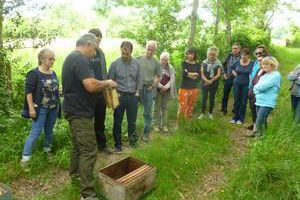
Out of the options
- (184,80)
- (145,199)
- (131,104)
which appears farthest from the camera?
(184,80)

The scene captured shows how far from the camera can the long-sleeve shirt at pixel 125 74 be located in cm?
557

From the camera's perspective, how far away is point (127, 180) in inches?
169

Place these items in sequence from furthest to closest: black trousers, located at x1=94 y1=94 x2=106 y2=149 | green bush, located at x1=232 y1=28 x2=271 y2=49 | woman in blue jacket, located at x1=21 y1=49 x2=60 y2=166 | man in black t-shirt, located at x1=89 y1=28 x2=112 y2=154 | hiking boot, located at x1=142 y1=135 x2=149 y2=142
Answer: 1. green bush, located at x1=232 y1=28 x2=271 y2=49
2. hiking boot, located at x1=142 y1=135 x2=149 y2=142
3. black trousers, located at x1=94 y1=94 x2=106 y2=149
4. man in black t-shirt, located at x1=89 y1=28 x2=112 y2=154
5. woman in blue jacket, located at x1=21 y1=49 x2=60 y2=166

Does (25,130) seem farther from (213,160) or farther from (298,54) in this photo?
(298,54)

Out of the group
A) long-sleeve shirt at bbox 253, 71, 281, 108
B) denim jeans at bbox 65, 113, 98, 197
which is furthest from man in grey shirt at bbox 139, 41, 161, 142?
denim jeans at bbox 65, 113, 98, 197

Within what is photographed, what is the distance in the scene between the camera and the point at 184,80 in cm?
734

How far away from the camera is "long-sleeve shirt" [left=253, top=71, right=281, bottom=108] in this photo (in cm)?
633

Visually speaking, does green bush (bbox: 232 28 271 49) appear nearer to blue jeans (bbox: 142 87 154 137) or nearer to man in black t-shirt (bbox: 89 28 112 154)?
blue jeans (bbox: 142 87 154 137)

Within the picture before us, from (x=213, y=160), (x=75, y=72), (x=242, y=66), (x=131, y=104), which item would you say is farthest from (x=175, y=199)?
(x=242, y=66)

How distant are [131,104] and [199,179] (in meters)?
1.67

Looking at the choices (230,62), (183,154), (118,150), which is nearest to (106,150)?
(118,150)

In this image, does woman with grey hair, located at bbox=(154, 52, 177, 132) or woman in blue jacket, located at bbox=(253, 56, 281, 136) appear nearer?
woman in blue jacket, located at bbox=(253, 56, 281, 136)

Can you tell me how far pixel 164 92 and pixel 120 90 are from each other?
4.87 ft

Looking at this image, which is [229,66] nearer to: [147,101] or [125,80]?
[147,101]
